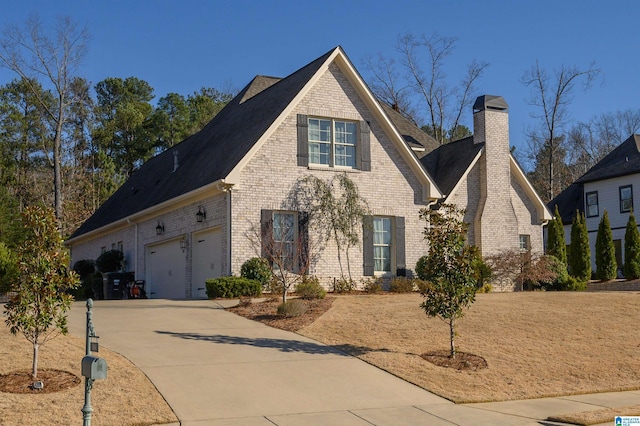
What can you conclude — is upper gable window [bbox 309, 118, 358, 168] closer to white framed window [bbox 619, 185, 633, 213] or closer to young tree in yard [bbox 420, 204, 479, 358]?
young tree in yard [bbox 420, 204, 479, 358]

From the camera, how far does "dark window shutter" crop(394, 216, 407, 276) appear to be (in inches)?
947

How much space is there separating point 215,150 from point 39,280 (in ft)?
48.9

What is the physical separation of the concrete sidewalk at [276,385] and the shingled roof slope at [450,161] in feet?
42.6

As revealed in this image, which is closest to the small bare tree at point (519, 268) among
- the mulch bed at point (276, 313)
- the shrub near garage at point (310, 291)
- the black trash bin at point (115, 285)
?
the shrub near garage at point (310, 291)

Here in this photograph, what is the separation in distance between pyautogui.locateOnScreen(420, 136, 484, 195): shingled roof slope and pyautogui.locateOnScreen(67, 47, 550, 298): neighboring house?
0.24 ft

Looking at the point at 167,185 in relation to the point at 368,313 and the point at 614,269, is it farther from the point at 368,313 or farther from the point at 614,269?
the point at 614,269

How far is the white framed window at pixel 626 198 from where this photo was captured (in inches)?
1506

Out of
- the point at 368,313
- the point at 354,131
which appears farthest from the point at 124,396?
the point at 354,131

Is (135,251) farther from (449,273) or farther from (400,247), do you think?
(449,273)

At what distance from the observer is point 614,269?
33312 millimetres

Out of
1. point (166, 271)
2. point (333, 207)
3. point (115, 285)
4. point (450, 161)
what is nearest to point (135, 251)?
point (115, 285)

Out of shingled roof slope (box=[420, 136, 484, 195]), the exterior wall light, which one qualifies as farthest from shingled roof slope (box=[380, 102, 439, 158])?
Result: the exterior wall light

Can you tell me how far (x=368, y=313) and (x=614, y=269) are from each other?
19698mm

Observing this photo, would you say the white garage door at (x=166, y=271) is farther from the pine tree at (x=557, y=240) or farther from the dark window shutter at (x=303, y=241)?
the pine tree at (x=557, y=240)
